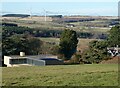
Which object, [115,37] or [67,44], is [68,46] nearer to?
[67,44]

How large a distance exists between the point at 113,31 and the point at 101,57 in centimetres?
807

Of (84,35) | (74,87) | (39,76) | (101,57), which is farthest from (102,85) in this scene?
(84,35)

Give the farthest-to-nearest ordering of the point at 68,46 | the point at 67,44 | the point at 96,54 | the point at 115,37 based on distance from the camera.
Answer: the point at 115,37 → the point at 67,44 → the point at 68,46 → the point at 96,54

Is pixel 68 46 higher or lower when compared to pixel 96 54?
lower

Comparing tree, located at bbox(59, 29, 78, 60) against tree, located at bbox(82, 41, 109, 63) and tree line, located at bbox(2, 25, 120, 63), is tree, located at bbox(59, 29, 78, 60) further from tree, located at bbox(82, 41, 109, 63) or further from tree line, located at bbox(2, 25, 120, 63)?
tree, located at bbox(82, 41, 109, 63)

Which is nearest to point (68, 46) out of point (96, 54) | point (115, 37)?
point (115, 37)

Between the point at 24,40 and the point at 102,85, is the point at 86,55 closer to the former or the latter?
the point at 24,40

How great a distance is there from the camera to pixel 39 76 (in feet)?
33.0

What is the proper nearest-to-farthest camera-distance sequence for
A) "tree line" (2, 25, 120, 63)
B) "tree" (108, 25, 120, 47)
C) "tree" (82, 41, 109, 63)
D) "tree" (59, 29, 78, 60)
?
1. "tree" (82, 41, 109, 63)
2. "tree line" (2, 25, 120, 63)
3. "tree" (59, 29, 78, 60)
4. "tree" (108, 25, 120, 47)

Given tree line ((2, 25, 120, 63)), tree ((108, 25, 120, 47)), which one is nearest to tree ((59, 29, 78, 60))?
tree line ((2, 25, 120, 63))

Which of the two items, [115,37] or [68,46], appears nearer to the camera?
[68,46]

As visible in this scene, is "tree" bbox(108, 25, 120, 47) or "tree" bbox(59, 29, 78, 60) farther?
"tree" bbox(108, 25, 120, 47)

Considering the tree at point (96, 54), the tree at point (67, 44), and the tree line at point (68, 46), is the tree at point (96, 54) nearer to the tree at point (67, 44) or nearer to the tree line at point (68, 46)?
the tree line at point (68, 46)

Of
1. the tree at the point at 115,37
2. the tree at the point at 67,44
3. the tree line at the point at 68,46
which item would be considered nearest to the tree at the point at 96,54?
the tree line at the point at 68,46
